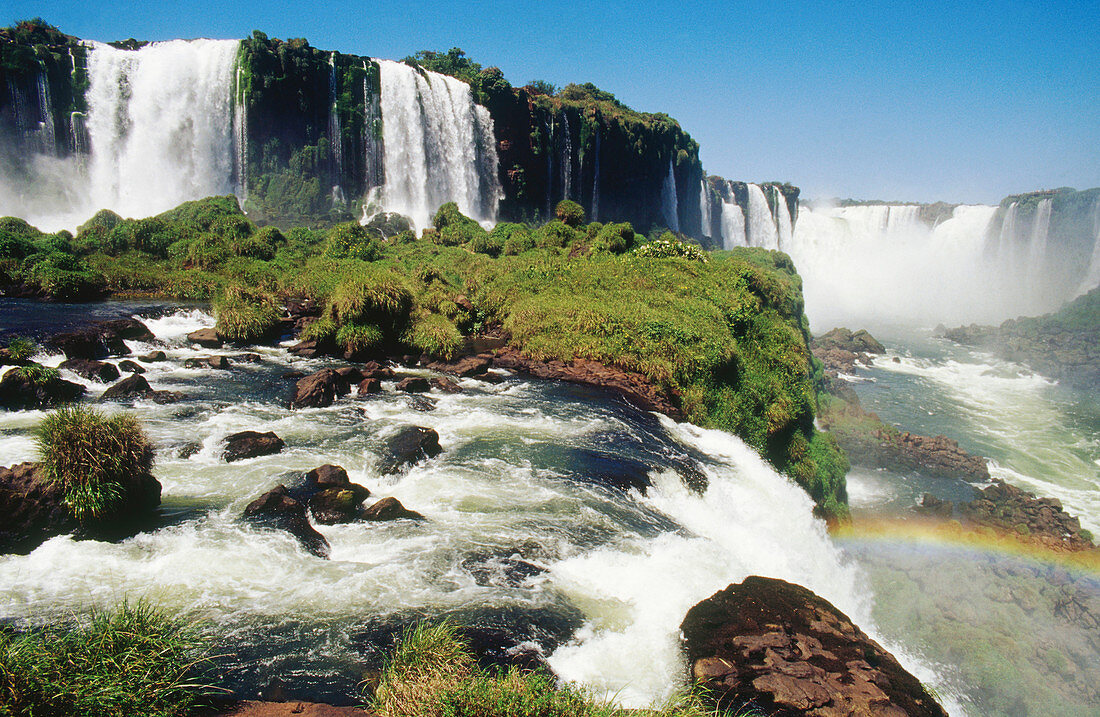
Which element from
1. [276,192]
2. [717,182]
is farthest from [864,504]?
[717,182]

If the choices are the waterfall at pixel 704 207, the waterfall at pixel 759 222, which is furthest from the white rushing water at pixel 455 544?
the waterfall at pixel 759 222

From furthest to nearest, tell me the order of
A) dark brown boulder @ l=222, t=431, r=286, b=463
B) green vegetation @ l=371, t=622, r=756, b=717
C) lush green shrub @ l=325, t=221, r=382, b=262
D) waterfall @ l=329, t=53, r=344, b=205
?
waterfall @ l=329, t=53, r=344, b=205 → lush green shrub @ l=325, t=221, r=382, b=262 → dark brown boulder @ l=222, t=431, r=286, b=463 → green vegetation @ l=371, t=622, r=756, b=717

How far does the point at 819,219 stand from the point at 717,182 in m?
13.9

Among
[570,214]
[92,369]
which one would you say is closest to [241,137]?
[570,214]

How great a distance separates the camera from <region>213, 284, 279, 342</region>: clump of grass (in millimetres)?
14773

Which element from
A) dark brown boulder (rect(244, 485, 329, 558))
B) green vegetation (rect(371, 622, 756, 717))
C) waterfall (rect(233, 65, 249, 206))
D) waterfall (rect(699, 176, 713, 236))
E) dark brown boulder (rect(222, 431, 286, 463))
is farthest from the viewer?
waterfall (rect(699, 176, 713, 236))

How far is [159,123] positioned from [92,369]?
99.9ft

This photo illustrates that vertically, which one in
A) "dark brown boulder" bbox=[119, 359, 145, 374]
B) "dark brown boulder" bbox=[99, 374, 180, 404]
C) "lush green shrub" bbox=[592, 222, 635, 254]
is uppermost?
"lush green shrub" bbox=[592, 222, 635, 254]

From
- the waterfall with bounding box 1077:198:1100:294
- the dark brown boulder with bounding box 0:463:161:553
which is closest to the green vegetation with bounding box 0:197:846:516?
the dark brown boulder with bounding box 0:463:161:553

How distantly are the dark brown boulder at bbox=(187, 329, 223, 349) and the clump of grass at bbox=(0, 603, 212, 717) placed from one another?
11310 mm

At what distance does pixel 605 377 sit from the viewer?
13.7 meters

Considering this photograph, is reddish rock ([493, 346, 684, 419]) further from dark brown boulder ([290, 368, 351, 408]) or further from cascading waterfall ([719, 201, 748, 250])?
cascading waterfall ([719, 201, 748, 250])

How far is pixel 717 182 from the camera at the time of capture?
7106cm

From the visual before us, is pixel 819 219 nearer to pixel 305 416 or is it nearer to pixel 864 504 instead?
pixel 864 504
